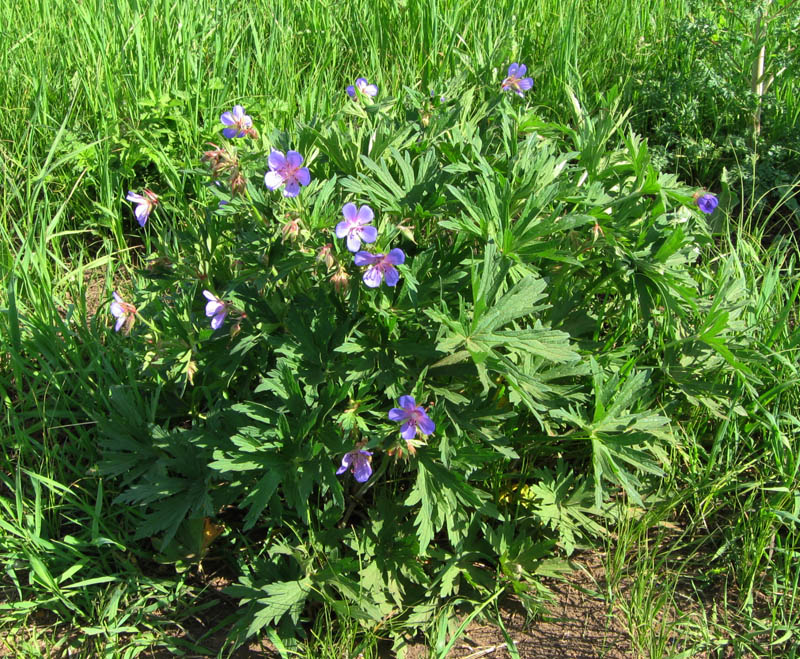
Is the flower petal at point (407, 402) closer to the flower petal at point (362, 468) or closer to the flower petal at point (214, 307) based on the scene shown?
the flower petal at point (362, 468)

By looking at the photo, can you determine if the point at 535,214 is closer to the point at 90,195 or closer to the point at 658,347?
the point at 658,347

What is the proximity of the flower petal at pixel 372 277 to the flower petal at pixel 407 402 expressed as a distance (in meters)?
0.27

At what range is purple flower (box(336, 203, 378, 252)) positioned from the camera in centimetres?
187

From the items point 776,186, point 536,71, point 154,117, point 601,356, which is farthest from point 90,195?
point 776,186

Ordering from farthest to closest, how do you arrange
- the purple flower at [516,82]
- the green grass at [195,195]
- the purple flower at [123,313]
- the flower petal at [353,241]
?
the purple flower at [516,82], the green grass at [195,195], the purple flower at [123,313], the flower petal at [353,241]

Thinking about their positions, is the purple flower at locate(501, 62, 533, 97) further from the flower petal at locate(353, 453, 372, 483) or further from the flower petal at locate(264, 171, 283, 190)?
the flower petal at locate(353, 453, 372, 483)

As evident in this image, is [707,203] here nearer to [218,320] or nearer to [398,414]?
[398,414]

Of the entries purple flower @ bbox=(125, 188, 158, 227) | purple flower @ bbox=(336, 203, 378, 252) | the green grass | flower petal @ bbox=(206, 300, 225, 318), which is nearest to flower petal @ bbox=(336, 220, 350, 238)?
purple flower @ bbox=(336, 203, 378, 252)

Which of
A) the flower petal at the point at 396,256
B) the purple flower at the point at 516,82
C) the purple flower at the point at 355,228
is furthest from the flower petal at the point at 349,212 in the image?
the purple flower at the point at 516,82

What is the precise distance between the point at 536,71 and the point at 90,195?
192 centimetres

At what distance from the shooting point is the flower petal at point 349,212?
187 centimetres

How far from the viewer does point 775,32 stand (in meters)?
3.32

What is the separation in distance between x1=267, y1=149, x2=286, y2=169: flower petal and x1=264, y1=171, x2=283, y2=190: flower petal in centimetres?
2

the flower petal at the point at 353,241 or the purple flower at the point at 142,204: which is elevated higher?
the flower petal at the point at 353,241
